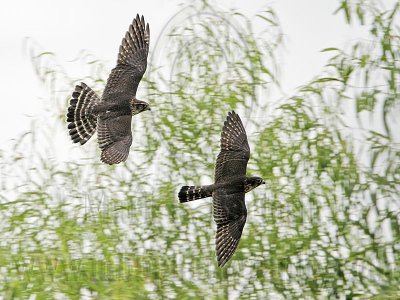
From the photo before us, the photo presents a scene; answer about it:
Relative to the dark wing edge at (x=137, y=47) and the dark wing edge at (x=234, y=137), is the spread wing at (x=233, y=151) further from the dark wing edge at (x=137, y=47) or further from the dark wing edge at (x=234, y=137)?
the dark wing edge at (x=137, y=47)

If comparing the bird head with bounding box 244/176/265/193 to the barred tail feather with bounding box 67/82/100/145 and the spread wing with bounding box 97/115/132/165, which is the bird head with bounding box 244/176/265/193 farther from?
the barred tail feather with bounding box 67/82/100/145

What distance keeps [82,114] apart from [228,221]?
1.59 meters

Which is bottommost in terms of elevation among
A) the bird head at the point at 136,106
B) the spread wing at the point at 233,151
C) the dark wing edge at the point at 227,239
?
the dark wing edge at the point at 227,239

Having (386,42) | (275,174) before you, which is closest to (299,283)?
(275,174)

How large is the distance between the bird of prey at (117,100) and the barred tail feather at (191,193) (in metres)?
0.83

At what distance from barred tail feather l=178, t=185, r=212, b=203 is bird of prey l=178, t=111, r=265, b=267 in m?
0.18

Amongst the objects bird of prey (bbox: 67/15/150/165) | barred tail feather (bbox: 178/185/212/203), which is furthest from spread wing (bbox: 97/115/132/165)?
barred tail feather (bbox: 178/185/212/203)

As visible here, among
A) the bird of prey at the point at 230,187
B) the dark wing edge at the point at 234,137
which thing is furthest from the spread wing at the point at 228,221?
the dark wing edge at the point at 234,137

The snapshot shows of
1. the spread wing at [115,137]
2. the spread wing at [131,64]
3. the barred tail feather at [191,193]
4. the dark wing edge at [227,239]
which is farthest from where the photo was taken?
the spread wing at [131,64]

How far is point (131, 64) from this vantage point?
696 inches

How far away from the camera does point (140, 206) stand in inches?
754

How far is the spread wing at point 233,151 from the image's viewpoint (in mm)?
17516

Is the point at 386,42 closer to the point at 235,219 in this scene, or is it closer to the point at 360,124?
the point at 360,124

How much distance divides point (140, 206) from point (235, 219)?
181 centimetres
